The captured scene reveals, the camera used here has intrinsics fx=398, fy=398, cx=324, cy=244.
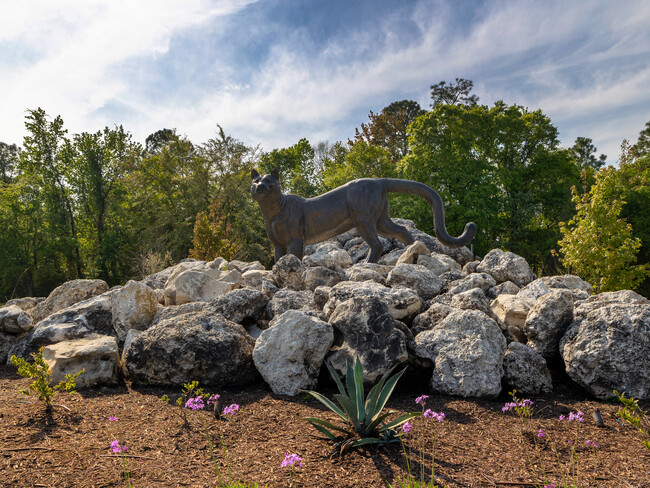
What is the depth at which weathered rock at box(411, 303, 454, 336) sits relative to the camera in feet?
13.7

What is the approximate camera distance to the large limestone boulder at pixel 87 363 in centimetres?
378

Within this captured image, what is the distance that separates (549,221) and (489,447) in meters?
20.8

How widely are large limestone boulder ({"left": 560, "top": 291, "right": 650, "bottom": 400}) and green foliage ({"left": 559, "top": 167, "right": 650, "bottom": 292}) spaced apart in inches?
186

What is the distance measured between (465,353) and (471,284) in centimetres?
184

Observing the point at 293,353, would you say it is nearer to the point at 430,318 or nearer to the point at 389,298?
the point at 389,298

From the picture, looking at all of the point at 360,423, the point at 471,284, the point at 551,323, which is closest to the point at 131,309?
the point at 360,423

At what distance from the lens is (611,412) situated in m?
3.08

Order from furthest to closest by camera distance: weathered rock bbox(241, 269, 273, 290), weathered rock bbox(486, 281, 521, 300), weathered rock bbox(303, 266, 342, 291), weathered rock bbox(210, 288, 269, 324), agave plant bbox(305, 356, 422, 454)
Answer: weathered rock bbox(241, 269, 273, 290) → weathered rock bbox(303, 266, 342, 291) → weathered rock bbox(486, 281, 521, 300) → weathered rock bbox(210, 288, 269, 324) → agave plant bbox(305, 356, 422, 454)

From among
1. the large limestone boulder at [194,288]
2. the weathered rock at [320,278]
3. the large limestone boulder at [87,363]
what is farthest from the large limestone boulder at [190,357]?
the weathered rock at [320,278]

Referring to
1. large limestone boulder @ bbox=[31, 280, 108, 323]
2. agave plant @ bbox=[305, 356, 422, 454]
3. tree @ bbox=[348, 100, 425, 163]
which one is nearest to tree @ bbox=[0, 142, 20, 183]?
tree @ bbox=[348, 100, 425, 163]

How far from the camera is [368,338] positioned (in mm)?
3672

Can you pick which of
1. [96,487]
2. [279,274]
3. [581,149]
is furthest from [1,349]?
[581,149]

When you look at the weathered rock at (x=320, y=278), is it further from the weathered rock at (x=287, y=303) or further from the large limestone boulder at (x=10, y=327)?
the large limestone boulder at (x=10, y=327)

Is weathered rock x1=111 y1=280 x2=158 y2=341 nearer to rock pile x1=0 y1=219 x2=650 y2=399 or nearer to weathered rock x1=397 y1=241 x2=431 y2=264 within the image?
rock pile x1=0 y1=219 x2=650 y2=399
